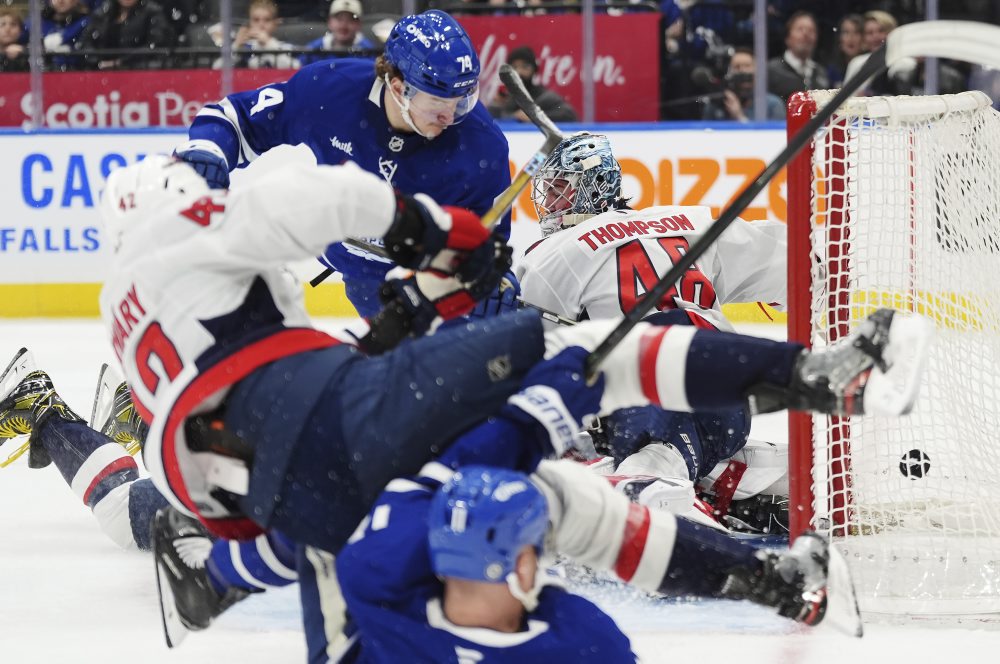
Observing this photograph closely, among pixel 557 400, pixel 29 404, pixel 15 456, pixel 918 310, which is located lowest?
pixel 15 456

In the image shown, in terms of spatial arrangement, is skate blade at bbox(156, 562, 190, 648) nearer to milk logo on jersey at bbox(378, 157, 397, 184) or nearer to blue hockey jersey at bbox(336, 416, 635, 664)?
blue hockey jersey at bbox(336, 416, 635, 664)

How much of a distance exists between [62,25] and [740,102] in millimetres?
2971

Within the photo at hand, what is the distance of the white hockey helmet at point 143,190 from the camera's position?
236cm

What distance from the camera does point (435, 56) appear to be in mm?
3344

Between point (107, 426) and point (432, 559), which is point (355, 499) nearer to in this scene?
point (432, 559)

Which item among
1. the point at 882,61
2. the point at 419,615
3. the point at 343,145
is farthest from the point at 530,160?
the point at 419,615

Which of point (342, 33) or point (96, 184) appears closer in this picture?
point (96, 184)

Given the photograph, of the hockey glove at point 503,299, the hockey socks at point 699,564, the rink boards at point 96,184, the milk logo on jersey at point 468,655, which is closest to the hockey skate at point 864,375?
the hockey socks at point 699,564

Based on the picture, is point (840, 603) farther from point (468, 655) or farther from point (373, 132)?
point (373, 132)

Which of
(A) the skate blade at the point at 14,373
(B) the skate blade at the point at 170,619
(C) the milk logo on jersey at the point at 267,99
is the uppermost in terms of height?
(C) the milk logo on jersey at the point at 267,99

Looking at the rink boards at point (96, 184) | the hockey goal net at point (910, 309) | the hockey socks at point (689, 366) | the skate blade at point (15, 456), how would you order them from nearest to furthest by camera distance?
the hockey socks at point (689, 366), the hockey goal net at point (910, 309), the skate blade at point (15, 456), the rink boards at point (96, 184)

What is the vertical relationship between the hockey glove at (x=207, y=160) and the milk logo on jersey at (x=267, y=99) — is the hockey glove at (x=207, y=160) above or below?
below

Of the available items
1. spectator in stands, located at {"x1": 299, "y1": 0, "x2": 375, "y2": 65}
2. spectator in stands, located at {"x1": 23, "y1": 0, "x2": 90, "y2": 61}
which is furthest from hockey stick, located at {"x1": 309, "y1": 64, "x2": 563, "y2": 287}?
spectator in stands, located at {"x1": 23, "y1": 0, "x2": 90, "y2": 61}

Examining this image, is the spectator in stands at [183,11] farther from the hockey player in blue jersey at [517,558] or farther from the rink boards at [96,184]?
the hockey player in blue jersey at [517,558]
